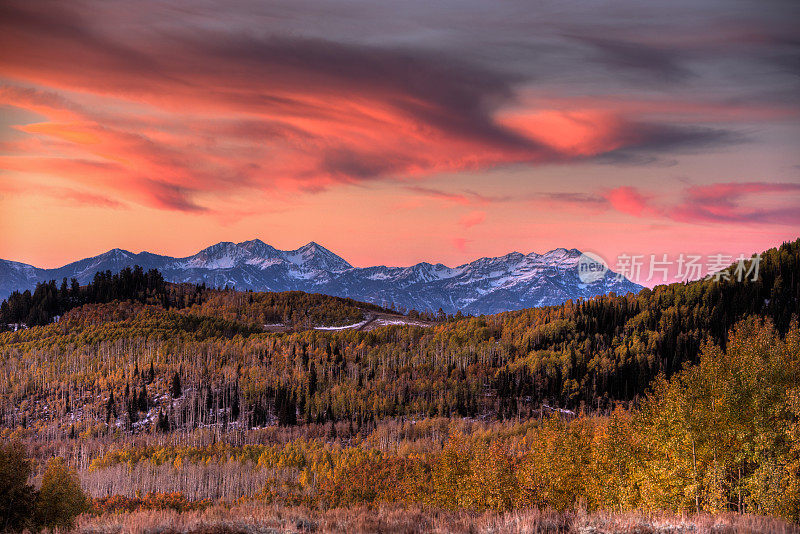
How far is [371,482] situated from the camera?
15600cm

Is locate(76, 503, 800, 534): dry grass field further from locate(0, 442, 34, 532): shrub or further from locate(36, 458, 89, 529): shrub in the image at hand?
locate(36, 458, 89, 529): shrub

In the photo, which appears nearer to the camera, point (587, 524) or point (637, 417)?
point (587, 524)

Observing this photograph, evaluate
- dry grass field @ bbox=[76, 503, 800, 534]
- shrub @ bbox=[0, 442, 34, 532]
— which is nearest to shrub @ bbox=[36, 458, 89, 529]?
shrub @ bbox=[0, 442, 34, 532]

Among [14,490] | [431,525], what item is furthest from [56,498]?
[431,525]

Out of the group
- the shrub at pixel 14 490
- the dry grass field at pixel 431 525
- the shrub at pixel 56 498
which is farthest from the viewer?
the shrub at pixel 56 498

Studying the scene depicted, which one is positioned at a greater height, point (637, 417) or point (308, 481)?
point (637, 417)

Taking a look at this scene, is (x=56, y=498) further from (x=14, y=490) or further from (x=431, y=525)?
(x=431, y=525)

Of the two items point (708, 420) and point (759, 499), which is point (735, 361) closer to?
point (708, 420)

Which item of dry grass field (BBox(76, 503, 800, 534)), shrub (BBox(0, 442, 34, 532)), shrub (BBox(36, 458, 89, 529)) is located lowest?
shrub (BBox(36, 458, 89, 529))

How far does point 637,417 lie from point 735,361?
15.1 m

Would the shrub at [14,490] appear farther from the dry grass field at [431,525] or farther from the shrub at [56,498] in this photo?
the dry grass field at [431,525]

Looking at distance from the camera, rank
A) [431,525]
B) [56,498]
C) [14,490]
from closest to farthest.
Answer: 1. [431,525]
2. [14,490]
3. [56,498]

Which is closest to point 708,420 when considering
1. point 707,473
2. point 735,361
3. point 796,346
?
point 707,473

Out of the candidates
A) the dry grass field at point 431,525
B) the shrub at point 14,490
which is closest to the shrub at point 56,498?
the shrub at point 14,490
